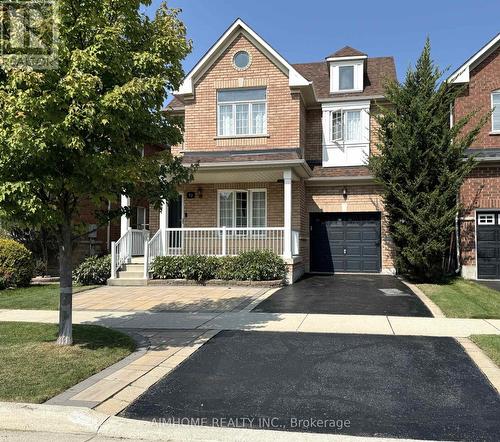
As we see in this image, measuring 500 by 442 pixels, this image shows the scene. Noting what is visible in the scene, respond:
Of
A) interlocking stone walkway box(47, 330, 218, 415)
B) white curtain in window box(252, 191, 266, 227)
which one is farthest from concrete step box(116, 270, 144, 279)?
interlocking stone walkway box(47, 330, 218, 415)

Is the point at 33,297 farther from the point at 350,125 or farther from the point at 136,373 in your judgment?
the point at 350,125

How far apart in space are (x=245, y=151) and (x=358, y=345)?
11.0 meters

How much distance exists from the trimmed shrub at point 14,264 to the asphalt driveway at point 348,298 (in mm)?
8143

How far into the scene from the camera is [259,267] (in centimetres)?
1434

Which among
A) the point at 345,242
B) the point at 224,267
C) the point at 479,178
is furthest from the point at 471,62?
the point at 224,267

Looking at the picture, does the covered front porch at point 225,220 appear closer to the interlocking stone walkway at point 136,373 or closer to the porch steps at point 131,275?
the porch steps at point 131,275

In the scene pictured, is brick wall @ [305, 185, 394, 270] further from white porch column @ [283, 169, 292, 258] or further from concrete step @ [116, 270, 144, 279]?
concrete step @ [116, 270, 144, 279]

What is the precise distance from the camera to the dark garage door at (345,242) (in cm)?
1762

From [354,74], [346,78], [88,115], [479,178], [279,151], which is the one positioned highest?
[354,74]

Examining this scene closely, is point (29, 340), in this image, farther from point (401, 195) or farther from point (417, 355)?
point (401, 195)

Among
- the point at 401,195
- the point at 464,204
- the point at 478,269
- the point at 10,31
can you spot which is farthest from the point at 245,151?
the point at 10,31

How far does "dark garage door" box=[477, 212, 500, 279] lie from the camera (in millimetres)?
15656

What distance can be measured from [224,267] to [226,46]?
28.0 ft

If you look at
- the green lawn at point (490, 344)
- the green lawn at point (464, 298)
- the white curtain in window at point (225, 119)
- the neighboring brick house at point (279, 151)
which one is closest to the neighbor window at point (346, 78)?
the neighboring brick house at point (279, 151)
